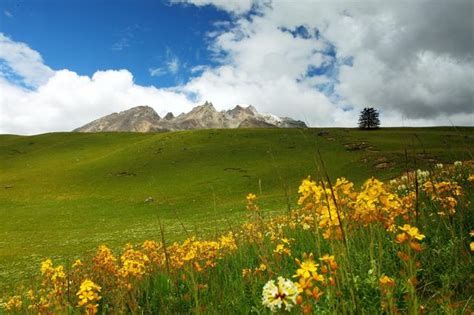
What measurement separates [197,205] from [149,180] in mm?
9037

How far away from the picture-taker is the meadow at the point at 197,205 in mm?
4863

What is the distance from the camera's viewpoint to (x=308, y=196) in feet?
13.0

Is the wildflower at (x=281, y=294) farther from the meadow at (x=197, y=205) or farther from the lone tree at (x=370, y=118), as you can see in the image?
the lone tree at (x=370, y=118)

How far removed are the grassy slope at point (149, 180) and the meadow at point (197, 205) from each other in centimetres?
20

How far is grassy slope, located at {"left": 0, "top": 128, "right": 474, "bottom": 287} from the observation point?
30531 mm

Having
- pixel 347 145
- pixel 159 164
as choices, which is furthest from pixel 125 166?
pixel 347 145

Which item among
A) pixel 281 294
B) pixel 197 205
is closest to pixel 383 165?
pixel 197 205

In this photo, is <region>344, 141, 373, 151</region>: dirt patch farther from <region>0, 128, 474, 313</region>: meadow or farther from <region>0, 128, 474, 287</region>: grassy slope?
<region>0, 128, 474, 287</region>: grassy slope

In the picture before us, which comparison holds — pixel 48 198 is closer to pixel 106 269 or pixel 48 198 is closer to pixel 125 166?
pixel 125 166

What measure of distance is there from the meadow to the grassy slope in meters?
0.20

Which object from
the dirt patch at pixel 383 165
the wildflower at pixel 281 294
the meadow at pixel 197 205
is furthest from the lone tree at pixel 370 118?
the wildflower at pixel 281 294

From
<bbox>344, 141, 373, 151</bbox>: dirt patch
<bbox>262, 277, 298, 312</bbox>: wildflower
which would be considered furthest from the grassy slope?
<bbox>262, 277, 298, 312</bbox>: wildflower

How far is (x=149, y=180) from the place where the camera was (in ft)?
Result: 164

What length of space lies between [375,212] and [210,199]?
141 feet
